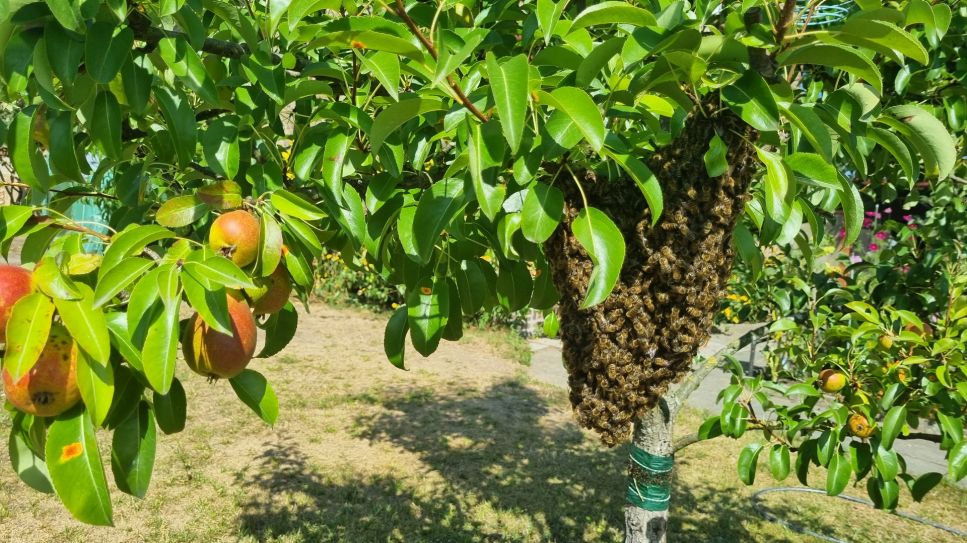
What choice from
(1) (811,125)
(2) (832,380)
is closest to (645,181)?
(1) (811,125)

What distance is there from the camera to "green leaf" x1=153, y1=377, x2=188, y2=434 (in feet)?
3.30

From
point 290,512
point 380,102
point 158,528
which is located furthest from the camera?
point 290,512

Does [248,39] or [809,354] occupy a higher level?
[248,39]

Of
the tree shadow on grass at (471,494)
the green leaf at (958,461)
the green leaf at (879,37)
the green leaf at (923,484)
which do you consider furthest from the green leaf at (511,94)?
the tree shadow on grass at (471,494)

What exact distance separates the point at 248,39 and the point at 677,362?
921 mm

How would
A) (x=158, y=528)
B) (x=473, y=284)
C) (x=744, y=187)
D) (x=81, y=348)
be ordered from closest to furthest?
(x=81, y=348)
(x=744, y=187)
(x=473, y=284)
(x=158, y=528)

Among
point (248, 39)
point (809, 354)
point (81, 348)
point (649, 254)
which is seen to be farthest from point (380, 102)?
point (809, 354)

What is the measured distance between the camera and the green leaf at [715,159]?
1.00m

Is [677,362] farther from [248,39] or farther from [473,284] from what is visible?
[248,39]

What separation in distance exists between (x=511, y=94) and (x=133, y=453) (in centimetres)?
67

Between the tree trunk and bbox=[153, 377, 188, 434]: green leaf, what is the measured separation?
1.44 meters

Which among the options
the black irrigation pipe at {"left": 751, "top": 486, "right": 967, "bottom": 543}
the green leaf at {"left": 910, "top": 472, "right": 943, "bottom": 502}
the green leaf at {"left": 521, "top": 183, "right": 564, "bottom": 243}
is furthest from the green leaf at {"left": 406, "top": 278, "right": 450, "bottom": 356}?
the black irrigation pipe at {"left": 751, "top": 486, "right": 967, "bottom": 543}

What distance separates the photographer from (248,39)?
1.13 meters

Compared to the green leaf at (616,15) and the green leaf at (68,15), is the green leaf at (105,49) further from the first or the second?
the green leaf at (616,15)
